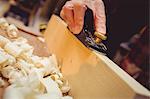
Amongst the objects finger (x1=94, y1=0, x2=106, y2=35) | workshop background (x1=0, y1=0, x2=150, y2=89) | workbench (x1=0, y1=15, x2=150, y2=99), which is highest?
finger (x1=94, y1=0, x2=106, y2=35)

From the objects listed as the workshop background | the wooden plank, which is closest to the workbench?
the wooden plank

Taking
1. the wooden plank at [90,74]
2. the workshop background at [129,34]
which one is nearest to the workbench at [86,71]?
the wooden plank at [90,74]

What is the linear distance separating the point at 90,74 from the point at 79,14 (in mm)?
276

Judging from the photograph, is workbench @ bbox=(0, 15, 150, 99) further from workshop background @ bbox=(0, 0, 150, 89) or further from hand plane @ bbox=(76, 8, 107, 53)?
workshop background @ bbox=(0, 0, 150, 89)

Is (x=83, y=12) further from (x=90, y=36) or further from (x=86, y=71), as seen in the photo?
(x=86, y=71)

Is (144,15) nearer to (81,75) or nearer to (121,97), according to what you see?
(81,75)

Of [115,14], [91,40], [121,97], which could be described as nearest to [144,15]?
[115,14]

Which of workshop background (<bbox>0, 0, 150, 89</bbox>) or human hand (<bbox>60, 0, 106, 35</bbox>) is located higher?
human hand (<bbox>60, 0, 106, 35</bbox>)

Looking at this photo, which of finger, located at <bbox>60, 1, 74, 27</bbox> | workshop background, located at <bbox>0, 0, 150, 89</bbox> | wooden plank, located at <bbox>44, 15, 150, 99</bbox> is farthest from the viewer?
workshop background, located at <bbox>0, 0, 150, 89</bbox>

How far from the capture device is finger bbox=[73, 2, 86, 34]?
3.37 feet

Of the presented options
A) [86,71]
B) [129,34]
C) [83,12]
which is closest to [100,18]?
[83,12]

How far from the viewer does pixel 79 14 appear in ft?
3.42

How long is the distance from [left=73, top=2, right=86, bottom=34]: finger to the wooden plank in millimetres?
55

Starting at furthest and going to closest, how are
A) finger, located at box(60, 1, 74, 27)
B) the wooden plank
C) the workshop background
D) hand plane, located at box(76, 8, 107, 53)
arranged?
the workshop background → finger, located at box(60, 1, 74, 27) → hand plane, located at box(76, 8, 107, 53) → the wooden plank
